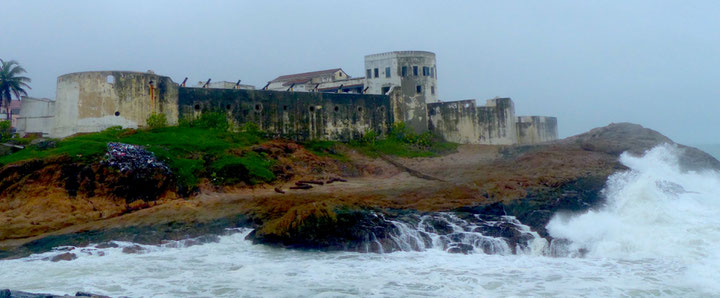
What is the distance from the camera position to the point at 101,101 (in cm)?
2389

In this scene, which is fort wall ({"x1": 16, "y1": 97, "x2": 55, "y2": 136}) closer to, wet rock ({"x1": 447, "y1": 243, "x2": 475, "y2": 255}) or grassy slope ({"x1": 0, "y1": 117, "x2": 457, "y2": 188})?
grassy slope ({"x1": 0, "y1": 117, "x2": 457, "y2": 188})

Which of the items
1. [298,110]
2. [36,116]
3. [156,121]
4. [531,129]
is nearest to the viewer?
[156,121]

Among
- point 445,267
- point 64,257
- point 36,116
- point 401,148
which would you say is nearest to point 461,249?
point 445,267

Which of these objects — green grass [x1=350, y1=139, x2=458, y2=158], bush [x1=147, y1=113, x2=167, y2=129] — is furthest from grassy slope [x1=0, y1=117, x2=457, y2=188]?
green grass [x1=350, y1=139, x2=458, y2=158]

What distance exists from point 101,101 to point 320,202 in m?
13.0

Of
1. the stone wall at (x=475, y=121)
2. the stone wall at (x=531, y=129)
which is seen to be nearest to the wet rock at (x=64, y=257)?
the stone wall at (x=475, y=121)

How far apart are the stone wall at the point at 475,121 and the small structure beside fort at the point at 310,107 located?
6cm

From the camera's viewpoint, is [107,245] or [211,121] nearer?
[107,245]

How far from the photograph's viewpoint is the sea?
11031 mm

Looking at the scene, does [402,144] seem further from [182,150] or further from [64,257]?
[64,257]

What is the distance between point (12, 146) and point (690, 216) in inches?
894

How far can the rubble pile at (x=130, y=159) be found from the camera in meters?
19.7

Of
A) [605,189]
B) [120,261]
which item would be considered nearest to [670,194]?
[605,189]

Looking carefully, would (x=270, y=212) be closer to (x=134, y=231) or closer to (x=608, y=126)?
(x=134, y=231)
